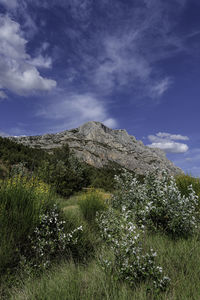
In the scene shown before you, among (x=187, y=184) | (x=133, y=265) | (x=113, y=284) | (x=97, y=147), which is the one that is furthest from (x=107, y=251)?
(x=97, y=147)

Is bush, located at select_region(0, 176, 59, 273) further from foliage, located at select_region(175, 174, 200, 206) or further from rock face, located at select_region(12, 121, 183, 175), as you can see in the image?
rock face, located at select_region(12, 121, 183, 175)

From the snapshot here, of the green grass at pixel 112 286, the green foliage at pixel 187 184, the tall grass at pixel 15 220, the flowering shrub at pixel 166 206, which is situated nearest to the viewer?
the green grass at pixel 112 286

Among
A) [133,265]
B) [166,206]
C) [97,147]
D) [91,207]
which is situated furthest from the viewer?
[97,147]

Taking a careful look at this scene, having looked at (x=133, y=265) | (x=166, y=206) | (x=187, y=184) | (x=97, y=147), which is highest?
(x=97, y=147)

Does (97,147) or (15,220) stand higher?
(97,147)

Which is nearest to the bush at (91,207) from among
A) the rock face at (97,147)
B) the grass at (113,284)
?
the grass at (113,284)

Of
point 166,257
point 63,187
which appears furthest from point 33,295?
point 63,187

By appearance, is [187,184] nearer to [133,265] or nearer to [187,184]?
[187,184]

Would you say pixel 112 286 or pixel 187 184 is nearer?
pixel 112 286

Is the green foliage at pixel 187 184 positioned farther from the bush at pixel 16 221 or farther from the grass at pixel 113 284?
the bush at pixel 16 221

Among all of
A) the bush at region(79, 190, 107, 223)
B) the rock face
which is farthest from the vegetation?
the rock face

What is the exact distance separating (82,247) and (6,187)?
224 cm

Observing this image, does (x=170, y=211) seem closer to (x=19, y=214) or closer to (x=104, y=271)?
(x=104, y=271)

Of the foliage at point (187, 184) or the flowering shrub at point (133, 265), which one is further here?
the foliage at point (187, 184)
